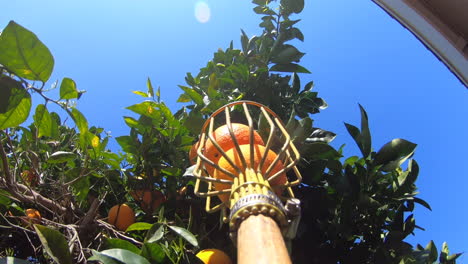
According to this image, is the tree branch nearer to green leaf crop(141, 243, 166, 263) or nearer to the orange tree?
the orange tree

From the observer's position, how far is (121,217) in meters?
1.26

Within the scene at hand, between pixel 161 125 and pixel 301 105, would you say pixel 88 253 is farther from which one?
pixel 301 105

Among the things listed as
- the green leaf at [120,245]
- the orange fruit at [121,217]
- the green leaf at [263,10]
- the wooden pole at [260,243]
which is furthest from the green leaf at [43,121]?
the green leaf at [263,10]

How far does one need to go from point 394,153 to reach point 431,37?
1.47ft

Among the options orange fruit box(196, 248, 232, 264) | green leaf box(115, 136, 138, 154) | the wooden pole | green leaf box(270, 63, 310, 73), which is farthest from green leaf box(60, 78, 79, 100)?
green leaf box(270, 63, 310, 73)

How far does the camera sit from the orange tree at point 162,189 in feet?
2.98

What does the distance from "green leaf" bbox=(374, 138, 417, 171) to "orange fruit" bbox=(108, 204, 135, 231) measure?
3.33 feet

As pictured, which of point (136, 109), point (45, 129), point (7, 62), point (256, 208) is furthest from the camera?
point (136, 109)

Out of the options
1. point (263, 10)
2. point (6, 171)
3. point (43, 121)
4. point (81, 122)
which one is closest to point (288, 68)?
point (263, 10)

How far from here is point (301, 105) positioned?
1776mm

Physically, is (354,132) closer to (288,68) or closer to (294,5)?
(288,68)

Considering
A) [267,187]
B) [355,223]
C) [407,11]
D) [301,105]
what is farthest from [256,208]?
[301,105]

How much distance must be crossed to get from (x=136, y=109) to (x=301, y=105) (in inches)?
35.1

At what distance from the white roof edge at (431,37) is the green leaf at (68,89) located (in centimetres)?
115
